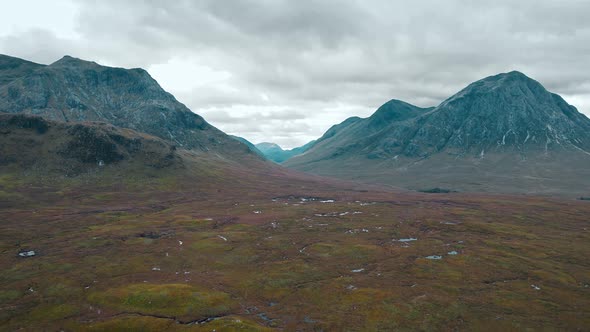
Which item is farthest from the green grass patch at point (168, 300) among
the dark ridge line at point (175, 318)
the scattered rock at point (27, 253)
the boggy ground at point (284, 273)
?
the scattered rock at point (27, 253)

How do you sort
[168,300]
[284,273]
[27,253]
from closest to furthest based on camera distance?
[168,300] → [284,273] → [27,253]

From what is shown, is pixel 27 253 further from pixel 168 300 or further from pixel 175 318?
pixel 175 318

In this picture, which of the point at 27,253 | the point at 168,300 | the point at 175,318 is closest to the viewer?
the point at 175,318

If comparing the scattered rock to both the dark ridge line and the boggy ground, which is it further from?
the dark ridge line

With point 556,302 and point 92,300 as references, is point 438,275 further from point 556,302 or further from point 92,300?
point 92,300

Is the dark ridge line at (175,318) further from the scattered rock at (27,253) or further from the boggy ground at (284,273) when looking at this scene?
the scattered rock at (27,253)

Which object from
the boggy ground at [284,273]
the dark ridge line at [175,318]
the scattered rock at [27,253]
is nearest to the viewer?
the dark ridge line at [175,318]

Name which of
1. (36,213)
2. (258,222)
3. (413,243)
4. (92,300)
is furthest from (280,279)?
(36,213)

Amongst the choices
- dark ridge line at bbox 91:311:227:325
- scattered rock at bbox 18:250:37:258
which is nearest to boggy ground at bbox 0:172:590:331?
dark ridge line at bbox 91:311:227:325

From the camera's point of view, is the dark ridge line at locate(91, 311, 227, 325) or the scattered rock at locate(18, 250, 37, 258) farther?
the scattered rock at locate(18, 250, 37, 258)

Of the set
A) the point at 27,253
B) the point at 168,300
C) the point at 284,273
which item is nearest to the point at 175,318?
the point at 168,300
